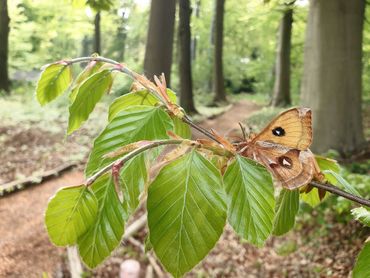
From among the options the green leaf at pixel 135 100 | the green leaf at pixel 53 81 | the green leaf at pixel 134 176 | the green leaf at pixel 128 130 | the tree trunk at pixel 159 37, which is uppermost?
the tree trunk at pixel 159 37

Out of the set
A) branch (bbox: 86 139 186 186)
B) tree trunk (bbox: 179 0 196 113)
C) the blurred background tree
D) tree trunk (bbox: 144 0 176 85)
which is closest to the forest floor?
the blurred background tree

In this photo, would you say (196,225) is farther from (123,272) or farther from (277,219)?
(123,272)

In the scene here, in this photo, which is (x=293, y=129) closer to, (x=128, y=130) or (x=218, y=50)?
(x=128, y=130)

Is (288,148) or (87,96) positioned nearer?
(288,148)

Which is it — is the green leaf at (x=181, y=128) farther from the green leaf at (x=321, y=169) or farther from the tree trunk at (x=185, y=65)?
the tree trunk at (x=185, y=65)

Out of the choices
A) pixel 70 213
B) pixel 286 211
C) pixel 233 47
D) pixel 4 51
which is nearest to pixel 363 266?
pixel 286 211

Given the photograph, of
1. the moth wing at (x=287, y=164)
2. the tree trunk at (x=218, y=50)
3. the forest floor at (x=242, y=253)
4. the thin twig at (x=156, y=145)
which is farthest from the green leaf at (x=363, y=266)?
the tree trunk at (x=218, y=50)
